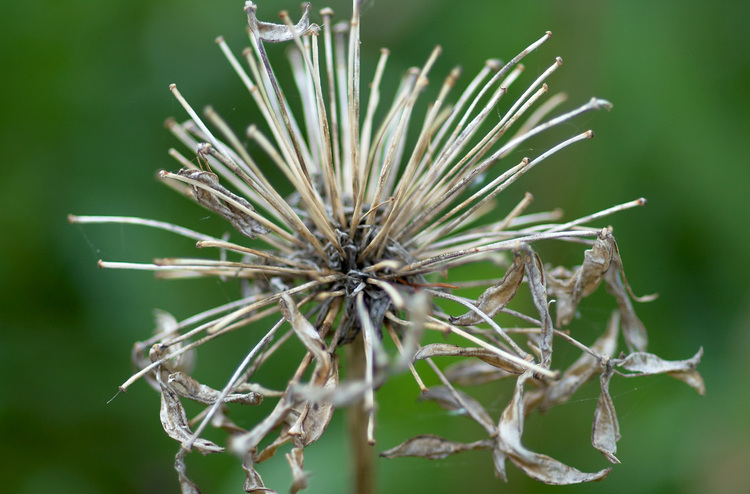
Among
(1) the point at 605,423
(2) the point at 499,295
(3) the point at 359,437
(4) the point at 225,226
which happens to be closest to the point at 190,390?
(3) the point at 359,437

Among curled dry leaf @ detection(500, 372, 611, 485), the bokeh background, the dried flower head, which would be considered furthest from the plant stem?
the bokeh background

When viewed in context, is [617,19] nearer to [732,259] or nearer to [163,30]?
[732,259]

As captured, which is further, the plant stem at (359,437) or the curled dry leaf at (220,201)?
the plant stem at (359,437)

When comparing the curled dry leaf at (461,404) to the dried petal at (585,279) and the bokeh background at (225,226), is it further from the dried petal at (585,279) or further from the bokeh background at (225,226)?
the bokeh background at (225,226)

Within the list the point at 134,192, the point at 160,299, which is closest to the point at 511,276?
the point at 160,299

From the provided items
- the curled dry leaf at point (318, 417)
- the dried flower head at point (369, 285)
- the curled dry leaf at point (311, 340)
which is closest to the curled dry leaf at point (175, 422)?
the dried flower head at point (369, 285)

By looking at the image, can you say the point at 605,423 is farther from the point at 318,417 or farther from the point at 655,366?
the point at 318,417
